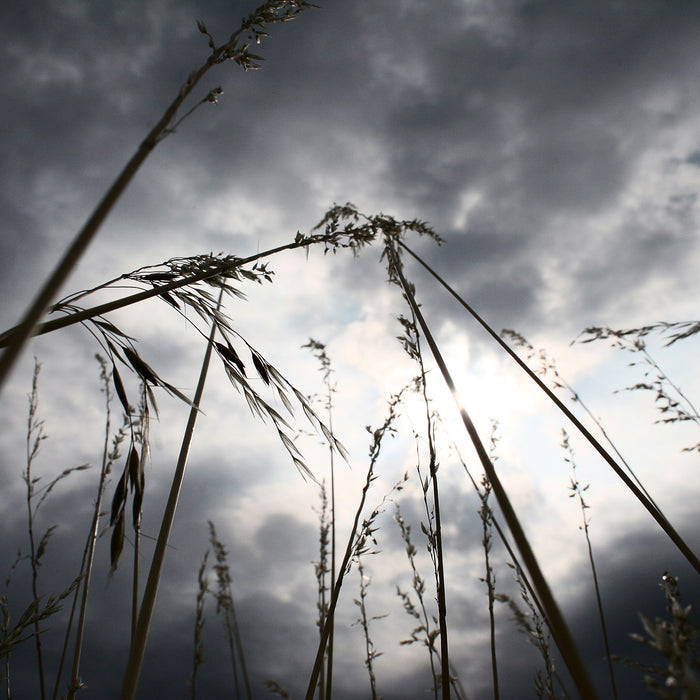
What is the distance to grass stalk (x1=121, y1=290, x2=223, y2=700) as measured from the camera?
35.7 inches

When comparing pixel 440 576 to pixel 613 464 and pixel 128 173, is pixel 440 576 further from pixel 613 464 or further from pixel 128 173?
pixel 128 173

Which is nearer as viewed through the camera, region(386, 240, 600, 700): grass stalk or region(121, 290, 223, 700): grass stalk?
region(386, 240, 600, 700): grass stalk

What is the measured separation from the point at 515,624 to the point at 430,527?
4.54 ft

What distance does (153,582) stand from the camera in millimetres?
1031

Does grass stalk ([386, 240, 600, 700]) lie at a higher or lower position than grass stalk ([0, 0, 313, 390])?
lower

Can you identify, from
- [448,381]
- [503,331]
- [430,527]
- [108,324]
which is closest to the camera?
[448,381]

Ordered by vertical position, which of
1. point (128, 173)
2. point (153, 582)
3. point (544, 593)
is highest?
point (128, 173)

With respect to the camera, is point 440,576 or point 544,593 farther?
point 440,576

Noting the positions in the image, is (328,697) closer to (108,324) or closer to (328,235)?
(108,324)

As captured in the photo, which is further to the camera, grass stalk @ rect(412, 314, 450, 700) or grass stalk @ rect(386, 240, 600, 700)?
grass stalk @ rect(412, 314, 450, 700)

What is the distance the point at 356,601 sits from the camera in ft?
9.89

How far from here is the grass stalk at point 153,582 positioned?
0.91 meters

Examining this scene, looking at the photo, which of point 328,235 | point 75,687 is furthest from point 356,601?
point 328,235

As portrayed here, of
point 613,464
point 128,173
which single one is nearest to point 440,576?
point 613,464
